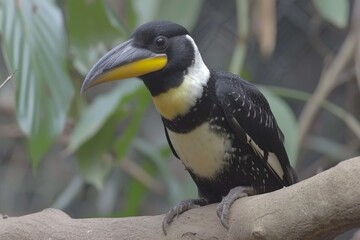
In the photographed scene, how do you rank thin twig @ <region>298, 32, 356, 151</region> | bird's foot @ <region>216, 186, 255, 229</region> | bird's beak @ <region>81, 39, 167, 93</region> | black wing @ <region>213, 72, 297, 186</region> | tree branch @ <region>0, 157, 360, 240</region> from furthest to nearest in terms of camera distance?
thin twig @ <region>298, 32, 356, 151</region> → black wing @ <region>213, 72, 297, 186</region> → bird's beak @ <region>81, 39, 167, 93</region> → bird's foot @ <region>216, 186, 255, 229</region> → tree branch @ <region>0, 157, 360, 240</region>

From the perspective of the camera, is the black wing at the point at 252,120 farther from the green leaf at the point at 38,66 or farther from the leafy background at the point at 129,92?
the green leaf at the point at 38,66

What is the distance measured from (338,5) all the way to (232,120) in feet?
2.72

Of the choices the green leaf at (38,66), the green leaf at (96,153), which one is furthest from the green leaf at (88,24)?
the green leaf at (96,153)

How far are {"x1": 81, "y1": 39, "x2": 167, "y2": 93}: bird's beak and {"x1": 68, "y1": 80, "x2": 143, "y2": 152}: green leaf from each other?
67cm

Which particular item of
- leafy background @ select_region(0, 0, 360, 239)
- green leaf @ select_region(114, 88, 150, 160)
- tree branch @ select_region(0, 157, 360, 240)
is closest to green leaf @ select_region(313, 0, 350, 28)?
leafy background @ select_region(0, 0, 360, 239)

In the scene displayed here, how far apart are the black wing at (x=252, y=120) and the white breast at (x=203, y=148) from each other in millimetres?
49

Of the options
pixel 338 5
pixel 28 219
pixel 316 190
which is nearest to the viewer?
pixel 316 190

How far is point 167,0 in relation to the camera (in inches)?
111

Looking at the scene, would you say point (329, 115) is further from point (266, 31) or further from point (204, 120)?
point (204, 120)

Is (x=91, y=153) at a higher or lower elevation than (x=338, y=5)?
lower

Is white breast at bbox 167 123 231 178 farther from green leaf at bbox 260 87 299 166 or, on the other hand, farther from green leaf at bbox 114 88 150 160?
green leaf at bbox 114 88 150 160

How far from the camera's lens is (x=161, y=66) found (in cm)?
201

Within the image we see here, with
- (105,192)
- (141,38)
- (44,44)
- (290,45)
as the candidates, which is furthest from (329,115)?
(141,38)

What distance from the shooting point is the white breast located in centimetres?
203
